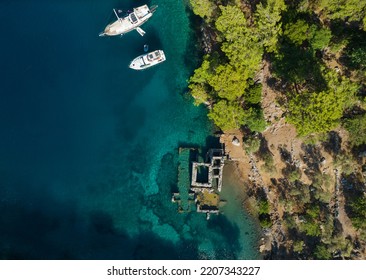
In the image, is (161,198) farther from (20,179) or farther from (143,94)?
(20,179)

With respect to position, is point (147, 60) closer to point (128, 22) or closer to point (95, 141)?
point (128, 22)

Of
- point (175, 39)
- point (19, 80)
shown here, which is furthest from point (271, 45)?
point (19, 80)

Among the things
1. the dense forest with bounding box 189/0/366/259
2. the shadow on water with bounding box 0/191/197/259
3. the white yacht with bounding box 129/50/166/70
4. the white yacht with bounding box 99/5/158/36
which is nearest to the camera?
the dense forest with bounding box 189/0/366/259

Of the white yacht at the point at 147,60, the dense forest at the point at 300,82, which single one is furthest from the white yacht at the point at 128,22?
the dense forest at the point at 300,82

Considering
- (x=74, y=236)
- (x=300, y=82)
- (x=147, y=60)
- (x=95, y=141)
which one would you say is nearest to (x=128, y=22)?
(x=147, y=60)

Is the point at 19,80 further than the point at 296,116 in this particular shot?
Yes

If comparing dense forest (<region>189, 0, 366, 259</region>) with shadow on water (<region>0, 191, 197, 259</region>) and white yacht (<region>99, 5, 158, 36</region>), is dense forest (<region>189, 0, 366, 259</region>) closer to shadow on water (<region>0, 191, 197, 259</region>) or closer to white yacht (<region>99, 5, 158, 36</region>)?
white yacht (<region>99, 5, 158, 36</region>)

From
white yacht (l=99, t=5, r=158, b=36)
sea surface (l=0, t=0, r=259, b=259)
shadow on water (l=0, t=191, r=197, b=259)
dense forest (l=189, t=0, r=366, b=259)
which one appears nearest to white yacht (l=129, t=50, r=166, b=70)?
sea surface (l=0, t=0, r=259, b=259)
